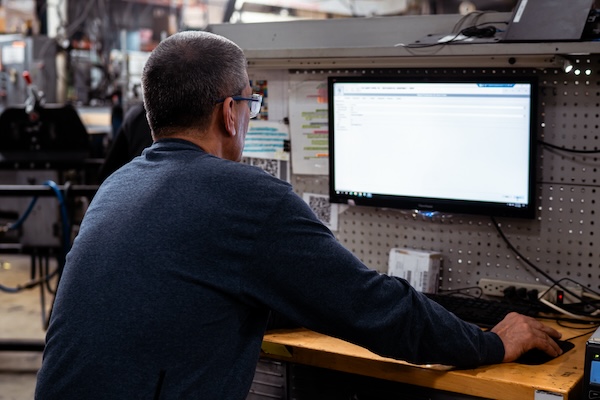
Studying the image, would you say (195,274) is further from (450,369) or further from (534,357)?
(534,357)

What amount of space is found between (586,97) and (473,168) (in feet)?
1.06

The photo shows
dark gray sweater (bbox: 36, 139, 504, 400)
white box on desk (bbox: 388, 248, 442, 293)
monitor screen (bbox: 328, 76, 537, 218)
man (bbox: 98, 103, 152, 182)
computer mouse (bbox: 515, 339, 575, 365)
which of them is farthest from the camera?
man (bbox: 98, 103, 152, 182)

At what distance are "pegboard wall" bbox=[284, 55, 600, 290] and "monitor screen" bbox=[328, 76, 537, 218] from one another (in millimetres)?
102

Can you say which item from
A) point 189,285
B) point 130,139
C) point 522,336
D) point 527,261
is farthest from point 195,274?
point 130,139

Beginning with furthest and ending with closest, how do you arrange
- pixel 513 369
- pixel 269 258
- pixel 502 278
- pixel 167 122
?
1. pixel 502 278
2. pixel 513 369
3. pixel 167 122
4. pixel 269 258

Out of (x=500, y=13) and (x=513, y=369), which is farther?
(x=500, y=13)

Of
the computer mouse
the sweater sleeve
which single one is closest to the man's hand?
the computer mouse

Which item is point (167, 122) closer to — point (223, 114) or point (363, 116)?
point (223, 114)

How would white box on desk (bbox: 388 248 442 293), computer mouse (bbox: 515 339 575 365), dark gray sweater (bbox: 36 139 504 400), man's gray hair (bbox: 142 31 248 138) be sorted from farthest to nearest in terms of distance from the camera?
white box on desk (bbox: 388 248 442 293) → computer mouse (bbox: 515 339 575 365) → man's gray hair (bbox: 142 31 248 138) → dark gray sweater (bbox: 36 139 504 400)

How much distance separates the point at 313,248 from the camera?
130 centimetres

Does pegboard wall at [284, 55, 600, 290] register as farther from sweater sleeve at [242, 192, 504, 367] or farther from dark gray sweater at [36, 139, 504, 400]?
dark gray sweater at [36, 139, 504, 400]

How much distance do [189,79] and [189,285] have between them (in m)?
0.38

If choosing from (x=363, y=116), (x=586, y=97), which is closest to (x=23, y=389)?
(x=363, y=116)

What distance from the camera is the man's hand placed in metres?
1.55
